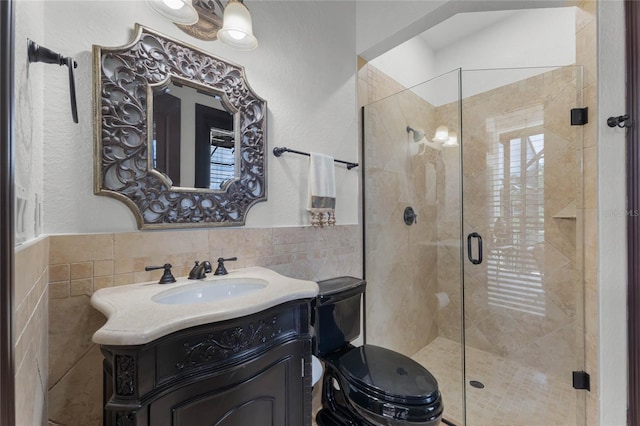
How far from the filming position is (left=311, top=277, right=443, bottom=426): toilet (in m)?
1.11

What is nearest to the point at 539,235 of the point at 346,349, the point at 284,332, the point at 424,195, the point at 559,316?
the point at 559,316

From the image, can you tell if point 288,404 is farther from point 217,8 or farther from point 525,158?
point 525,158

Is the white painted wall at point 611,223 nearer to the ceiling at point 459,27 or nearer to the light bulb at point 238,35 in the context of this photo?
the ceiling at point 459,27

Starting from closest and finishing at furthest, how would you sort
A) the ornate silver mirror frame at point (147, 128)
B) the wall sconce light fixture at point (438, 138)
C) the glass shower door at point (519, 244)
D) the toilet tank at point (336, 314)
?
the ornate silver mirror frame at point (147, 128) → the toilet tank at point (336, 314) → the glass shower door at point (519, 244) → the wall sconce light fixture at point (438, 138)

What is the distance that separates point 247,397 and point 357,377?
0.61 m

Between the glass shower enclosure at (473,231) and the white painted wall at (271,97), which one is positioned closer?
the white painted wall at (271,97)

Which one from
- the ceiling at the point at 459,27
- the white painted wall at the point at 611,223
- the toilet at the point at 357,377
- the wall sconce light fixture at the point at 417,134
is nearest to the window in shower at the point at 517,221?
the wall sconce light fixture at the point at 417,134

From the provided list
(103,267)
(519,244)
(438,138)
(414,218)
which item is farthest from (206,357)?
(519,244)

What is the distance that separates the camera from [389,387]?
116cm

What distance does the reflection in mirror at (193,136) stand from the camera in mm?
1129

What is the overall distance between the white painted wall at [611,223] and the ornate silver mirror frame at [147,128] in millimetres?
1774

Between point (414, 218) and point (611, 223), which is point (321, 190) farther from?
point (611, 223)

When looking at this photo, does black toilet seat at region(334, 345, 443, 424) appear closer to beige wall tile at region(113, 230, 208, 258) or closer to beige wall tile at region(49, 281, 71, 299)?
beige wall tile at region(113, 230, 208, 258)

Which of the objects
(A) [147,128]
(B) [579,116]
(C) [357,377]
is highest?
(B) [579,116]
